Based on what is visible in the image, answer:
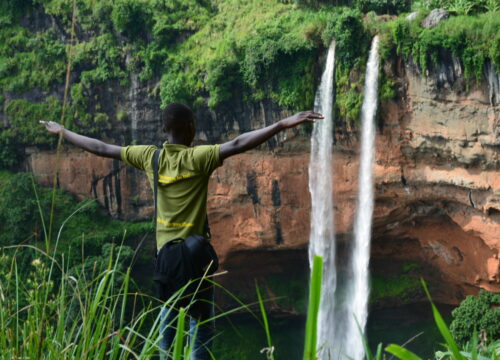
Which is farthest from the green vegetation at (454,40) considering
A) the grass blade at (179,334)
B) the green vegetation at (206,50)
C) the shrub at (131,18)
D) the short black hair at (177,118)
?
the grass blade at (179,334)

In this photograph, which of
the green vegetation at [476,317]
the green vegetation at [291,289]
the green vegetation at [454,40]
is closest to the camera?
the green vegetation at [476,317]

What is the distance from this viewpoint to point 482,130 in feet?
44.2

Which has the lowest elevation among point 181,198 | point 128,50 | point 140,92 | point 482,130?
point 181,198

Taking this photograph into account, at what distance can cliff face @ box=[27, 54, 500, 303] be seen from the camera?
1386cm

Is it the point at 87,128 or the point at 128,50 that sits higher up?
the point at 128,50

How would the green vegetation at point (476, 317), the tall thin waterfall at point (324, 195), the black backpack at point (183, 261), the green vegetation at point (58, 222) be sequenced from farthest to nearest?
the green vegetation at point (58, 222)
the tall thin waterfall at point (324, 195)
the green vegetation at point (476, 317)
the black backpack at point (183, 261)

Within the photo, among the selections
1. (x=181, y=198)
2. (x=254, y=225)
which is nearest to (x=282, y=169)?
(x=254, y=225)

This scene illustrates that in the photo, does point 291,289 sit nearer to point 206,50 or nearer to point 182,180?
point 206,50

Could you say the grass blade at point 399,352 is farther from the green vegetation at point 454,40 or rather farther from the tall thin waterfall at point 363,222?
the tall thin waterfall at point 363,222

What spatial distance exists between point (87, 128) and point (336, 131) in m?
7.48

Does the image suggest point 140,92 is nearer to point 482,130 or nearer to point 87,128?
point 87,128

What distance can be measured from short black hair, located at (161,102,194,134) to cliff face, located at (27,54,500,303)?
464 inches

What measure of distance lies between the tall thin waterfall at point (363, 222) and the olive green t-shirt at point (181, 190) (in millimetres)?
12524

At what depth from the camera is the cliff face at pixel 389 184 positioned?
546 inches
